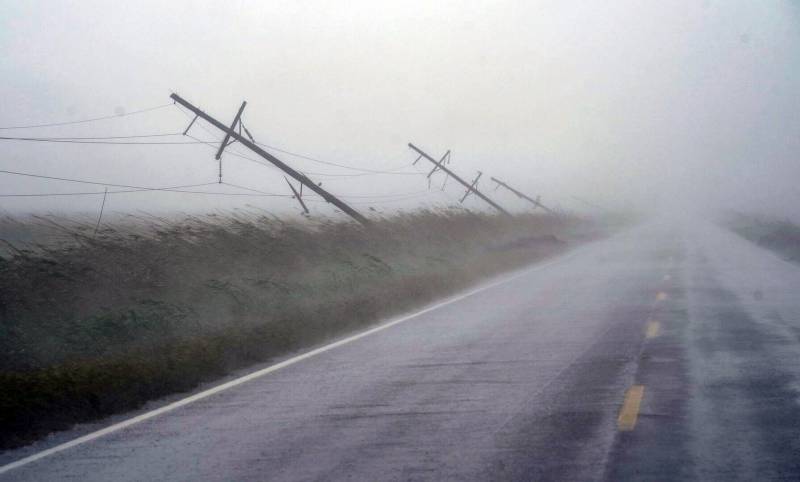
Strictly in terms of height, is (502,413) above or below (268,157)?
below

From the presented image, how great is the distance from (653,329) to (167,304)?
7.82 meters

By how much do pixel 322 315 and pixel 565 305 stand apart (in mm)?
5562

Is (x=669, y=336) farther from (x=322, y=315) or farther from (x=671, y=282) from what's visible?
(x=671, y=282)

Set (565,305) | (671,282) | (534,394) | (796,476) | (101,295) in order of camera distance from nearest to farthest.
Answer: (796,476)
(534,394)
(101,295)
(565,305)
(671,282)

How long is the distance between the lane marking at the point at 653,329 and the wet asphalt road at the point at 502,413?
0.05ft

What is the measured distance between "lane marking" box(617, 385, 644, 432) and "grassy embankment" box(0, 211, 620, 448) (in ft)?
16.7

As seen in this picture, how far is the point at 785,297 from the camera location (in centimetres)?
1817

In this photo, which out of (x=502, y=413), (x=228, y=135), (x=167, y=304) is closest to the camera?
(x=502, y=413)

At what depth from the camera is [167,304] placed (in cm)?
1350

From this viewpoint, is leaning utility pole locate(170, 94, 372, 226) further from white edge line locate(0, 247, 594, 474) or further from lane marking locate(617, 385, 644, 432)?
lane marking locate(617, 385, 644, 432)

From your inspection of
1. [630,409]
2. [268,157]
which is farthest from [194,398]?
[268,157]

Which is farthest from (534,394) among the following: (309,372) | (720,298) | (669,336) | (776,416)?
(720,298)

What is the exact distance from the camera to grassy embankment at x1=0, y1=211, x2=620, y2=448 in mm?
9312

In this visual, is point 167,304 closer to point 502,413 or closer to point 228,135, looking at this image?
point 502,413
